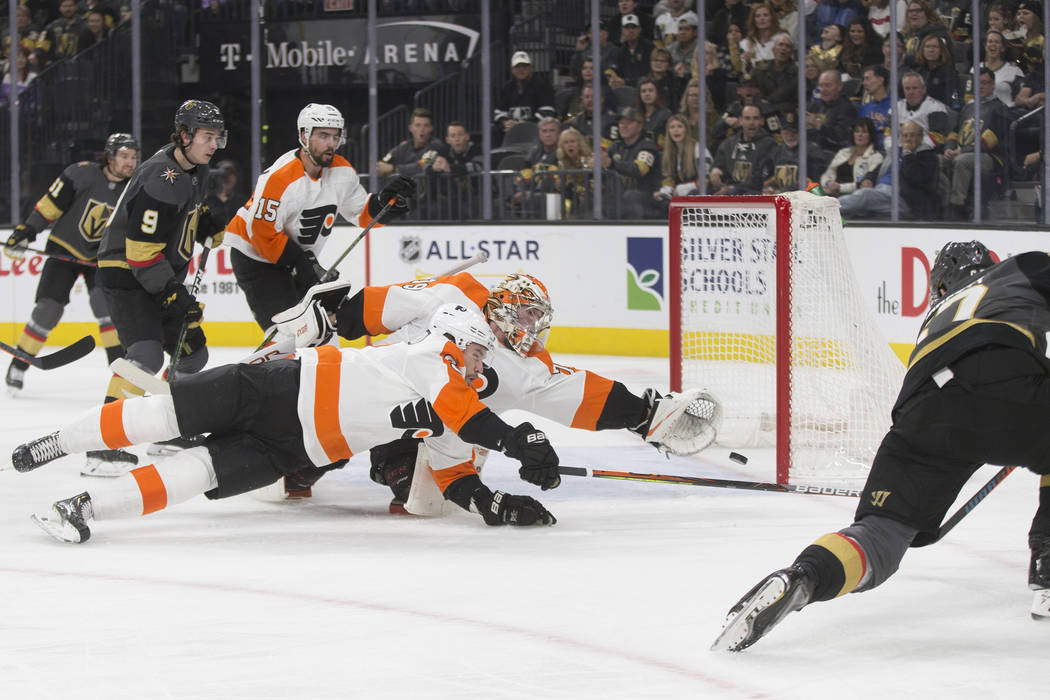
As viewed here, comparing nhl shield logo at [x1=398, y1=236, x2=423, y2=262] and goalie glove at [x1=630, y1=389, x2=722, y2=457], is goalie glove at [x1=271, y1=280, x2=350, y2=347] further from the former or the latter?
nhl shield logo at [x1=398, y1=236, x2=423, y2=262]

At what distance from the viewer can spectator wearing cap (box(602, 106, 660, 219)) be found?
7.47 metres

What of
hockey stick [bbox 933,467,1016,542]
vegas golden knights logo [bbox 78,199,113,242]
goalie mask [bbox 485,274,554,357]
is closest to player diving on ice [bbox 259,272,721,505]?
goalie mask [bbox 485,274,554,357]

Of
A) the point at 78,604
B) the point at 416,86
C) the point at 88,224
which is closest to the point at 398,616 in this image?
the point at 78,604

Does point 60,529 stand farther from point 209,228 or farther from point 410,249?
point 410,249

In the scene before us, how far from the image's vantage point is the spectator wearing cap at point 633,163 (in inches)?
294

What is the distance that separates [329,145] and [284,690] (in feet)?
8.44

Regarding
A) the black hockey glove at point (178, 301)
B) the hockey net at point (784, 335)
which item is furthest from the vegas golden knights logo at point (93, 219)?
the hockey net at point (784, 335)

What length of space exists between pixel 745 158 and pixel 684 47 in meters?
0.77

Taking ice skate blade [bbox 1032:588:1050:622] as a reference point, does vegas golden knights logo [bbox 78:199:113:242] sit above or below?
above

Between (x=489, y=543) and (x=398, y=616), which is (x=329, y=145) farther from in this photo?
(x=398, y=616)

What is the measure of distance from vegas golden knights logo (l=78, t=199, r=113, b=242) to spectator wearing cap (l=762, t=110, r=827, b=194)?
3206 millimetres

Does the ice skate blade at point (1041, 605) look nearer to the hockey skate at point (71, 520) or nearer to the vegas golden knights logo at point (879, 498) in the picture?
the vegas golden knights logo at point (879, 498)

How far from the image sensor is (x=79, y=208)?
237 inches

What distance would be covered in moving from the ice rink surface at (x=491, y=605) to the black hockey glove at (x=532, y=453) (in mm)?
178
